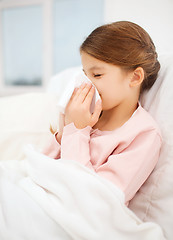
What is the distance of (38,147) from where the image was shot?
41.8 inches

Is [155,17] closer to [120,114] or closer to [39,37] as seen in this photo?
[120,114]

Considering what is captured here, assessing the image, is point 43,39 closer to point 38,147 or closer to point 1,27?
point 1,27

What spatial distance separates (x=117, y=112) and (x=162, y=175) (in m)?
0.27

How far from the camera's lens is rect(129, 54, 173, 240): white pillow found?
0.62m

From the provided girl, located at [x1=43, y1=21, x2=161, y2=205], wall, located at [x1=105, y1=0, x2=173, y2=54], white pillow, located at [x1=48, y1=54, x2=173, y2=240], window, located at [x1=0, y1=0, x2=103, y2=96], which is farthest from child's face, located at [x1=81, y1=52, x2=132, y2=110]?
window, located at [x1=0, y1=0, x2=103, y2=96]

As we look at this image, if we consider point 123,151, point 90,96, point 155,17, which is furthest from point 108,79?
point 155,17

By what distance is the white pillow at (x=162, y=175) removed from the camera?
0.62 metres

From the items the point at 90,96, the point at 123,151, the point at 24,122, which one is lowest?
the point at 24,122

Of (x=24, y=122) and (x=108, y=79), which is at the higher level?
(x=108, y=79)

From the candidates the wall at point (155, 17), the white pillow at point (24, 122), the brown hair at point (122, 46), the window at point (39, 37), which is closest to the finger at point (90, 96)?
the brown hair at point (122, 46)

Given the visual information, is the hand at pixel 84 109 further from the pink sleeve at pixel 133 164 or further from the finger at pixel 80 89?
the pink sleeve at pixel 133 164

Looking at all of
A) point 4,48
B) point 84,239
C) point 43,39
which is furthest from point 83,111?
point 4,48

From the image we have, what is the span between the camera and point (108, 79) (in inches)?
28.6

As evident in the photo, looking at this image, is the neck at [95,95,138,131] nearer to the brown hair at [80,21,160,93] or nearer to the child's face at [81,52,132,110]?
the child's face at [81,52,132,110]
